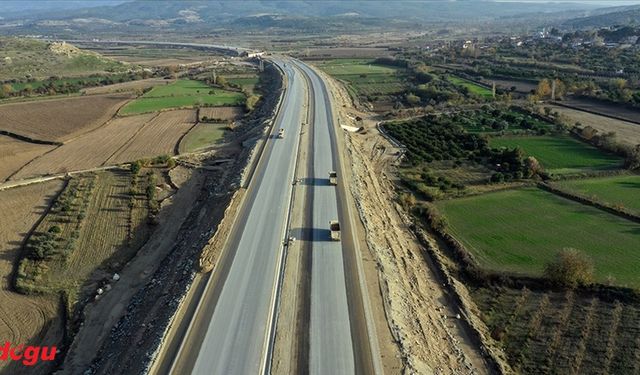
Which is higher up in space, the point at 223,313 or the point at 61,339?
the point at 223,313

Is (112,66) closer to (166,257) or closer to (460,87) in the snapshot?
(460,87)

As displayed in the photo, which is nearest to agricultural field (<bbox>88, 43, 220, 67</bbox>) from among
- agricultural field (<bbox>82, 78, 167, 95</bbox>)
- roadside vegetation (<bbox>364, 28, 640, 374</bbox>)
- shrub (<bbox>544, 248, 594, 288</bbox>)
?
agricultural field (<bbox>82, 78, 167, 95</bbox>)

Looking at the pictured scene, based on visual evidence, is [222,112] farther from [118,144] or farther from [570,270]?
[570,270]

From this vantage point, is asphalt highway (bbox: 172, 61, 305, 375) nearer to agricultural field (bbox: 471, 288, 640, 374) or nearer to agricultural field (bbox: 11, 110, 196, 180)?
agricultural field (bbox: 471, 288, 640, 374)

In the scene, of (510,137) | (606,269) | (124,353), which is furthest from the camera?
(510,137)

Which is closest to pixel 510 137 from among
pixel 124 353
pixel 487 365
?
pixel 487 365

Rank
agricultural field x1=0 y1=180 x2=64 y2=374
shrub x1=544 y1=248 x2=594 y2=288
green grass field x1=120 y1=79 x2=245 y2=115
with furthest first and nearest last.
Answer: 1. green grass field x1=120 y1=79 x2=245 y2=115
2. shrub x1=544 y1=248 x2=594 y2=288
3. agricultural field x1=0 y1=180 x2=64 y2=374

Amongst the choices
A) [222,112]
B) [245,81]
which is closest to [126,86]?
[245,81]
